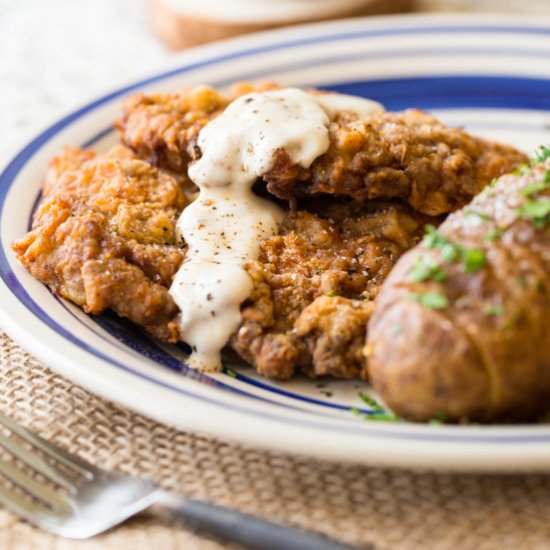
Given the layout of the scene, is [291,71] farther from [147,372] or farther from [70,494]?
[70,494]

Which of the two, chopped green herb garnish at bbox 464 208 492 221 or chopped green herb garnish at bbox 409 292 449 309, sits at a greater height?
chopped green herb garnish at bbox 464 208 492 221

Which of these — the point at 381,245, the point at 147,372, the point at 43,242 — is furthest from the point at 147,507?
the point at 381,245

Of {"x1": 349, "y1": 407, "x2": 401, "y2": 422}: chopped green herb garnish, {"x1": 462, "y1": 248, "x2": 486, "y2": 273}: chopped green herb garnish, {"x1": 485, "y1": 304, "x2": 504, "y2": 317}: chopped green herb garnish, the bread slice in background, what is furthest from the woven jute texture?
the bread slice in background

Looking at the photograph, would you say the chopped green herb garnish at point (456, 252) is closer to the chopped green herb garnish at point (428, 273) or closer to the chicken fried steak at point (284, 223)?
the chopped green herb garnish at point (428, 273)

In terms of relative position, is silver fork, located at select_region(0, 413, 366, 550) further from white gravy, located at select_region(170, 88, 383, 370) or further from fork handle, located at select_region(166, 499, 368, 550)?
white gravy, located at select_region(170, 88, 383, 370)

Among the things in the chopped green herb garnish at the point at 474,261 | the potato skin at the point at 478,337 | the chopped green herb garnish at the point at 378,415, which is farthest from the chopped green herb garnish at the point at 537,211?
the chopped green herb garnish at the point at 378,415

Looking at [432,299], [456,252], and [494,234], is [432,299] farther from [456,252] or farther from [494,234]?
[494,234]
